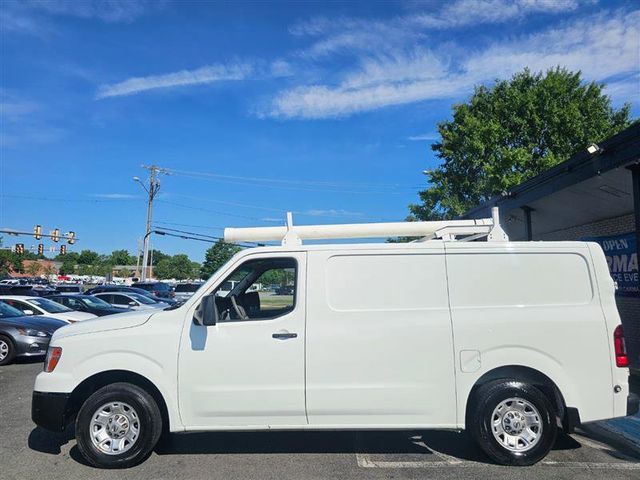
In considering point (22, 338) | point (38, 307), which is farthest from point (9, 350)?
point (38, 307)

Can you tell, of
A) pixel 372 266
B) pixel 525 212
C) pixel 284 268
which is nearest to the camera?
pixel 372 266

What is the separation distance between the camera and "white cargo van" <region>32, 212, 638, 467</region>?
4.88 meters

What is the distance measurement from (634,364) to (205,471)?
909 cm

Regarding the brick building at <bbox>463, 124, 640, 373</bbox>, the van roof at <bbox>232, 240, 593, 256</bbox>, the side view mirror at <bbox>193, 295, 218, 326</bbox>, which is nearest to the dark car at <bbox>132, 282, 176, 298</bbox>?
the brick building at <bbox>463, 124, 640, 373</bbox>

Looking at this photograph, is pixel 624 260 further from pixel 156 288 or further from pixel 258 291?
pixel 156 288

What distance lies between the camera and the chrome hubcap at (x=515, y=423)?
4887mm

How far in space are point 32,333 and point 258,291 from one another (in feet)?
23.9

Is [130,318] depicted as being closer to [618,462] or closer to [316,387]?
[316,387]

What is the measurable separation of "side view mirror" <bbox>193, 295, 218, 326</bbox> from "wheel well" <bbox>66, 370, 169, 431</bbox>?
769mm

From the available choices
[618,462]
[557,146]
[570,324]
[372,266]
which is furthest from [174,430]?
[557,146]

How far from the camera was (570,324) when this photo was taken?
16.2 feet

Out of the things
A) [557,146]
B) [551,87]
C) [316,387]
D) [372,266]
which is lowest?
[316,387]

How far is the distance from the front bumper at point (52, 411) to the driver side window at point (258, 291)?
1.62m

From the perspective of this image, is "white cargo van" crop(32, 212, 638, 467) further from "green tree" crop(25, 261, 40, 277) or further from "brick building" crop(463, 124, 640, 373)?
"green tree" crop(25, 261, 40, 277)
